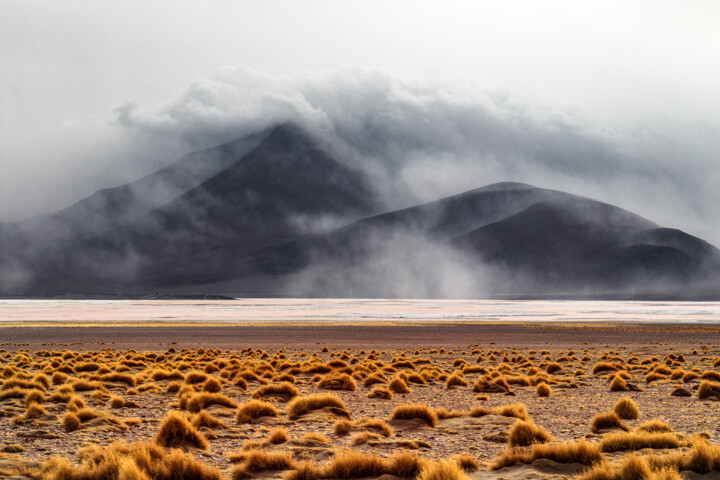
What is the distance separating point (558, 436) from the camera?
49.6 ft

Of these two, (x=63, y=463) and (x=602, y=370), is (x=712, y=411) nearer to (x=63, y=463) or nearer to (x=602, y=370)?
(x=602, y=370)

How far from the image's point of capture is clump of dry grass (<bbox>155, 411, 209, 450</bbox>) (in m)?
13.4

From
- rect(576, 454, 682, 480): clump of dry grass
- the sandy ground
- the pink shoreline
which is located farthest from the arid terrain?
the pink shoreline

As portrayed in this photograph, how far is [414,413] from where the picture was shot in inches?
659

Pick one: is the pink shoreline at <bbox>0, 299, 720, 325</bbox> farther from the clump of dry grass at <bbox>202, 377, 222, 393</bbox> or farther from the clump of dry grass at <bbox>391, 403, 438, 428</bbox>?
the clump of dry grass at <bbox>391, 403, 438, 428</bbox>

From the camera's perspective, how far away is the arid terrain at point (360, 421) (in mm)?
10758

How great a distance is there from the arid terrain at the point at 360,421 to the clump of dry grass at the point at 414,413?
0.03 meters

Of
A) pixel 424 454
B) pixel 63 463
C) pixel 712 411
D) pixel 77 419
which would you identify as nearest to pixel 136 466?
pixel 63 463

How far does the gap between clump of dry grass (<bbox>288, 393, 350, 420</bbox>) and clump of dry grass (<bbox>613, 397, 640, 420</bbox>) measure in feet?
22.6

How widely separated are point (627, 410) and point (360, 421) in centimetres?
687

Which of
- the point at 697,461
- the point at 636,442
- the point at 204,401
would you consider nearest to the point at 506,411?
the point at 636,442

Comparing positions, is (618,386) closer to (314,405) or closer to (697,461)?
(314,405)

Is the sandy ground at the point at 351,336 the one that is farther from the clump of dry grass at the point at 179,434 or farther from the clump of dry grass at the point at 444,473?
the clump of dry grass at the point at 444,473

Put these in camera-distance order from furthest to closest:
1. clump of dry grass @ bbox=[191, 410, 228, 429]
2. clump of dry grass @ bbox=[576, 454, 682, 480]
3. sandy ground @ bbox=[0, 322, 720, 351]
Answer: sandy ground @ bbox=[0, 322, 720, 351], clump of dry grass @ bbox=[191, 410, 228, 429], clump of dry grass @ bbox=[576, 454, 682, 480]
